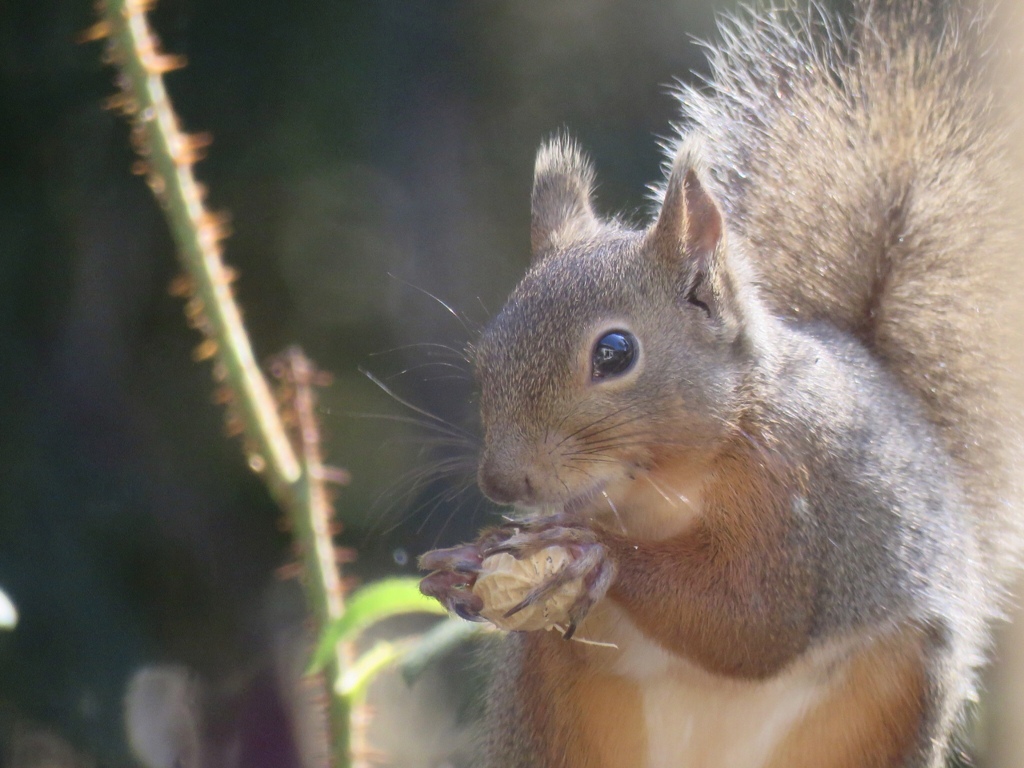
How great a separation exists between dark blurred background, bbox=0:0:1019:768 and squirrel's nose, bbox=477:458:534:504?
2.61 feet

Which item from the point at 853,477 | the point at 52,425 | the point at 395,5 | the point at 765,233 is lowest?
the point at 853,477

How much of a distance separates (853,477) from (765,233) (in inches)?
17.0

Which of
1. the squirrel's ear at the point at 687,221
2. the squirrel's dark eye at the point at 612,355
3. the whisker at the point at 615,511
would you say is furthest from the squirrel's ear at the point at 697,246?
the whisker at the point at 615,511

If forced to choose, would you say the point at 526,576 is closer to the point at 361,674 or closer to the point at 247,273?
the point at 361,674

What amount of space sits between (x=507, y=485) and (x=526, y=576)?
0.32ft

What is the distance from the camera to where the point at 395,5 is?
241cm

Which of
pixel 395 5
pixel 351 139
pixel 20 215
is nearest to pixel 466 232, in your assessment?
pixel 351 139

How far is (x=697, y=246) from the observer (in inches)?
49.0

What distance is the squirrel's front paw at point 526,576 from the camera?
3.48ft

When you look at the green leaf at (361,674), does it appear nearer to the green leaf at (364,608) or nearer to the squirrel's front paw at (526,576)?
the green leaf at (364,608)

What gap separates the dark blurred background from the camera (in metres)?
2.05

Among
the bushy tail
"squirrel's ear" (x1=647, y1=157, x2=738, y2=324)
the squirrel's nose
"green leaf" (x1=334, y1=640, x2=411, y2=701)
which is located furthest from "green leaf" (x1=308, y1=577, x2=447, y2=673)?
the bushy tail

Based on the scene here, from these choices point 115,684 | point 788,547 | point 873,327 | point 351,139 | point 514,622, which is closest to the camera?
point 514,622

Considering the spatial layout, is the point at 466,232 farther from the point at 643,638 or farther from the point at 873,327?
the point at 643,638
